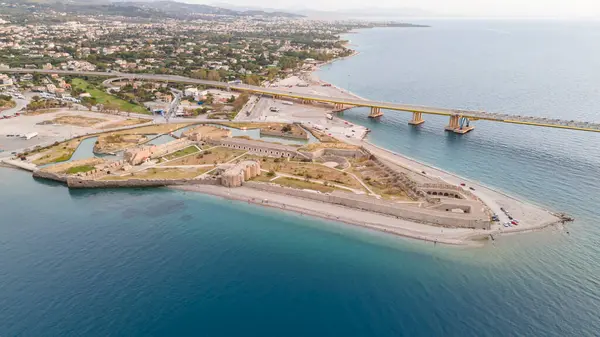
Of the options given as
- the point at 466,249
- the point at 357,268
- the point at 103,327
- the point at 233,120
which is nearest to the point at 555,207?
the point at 466,249

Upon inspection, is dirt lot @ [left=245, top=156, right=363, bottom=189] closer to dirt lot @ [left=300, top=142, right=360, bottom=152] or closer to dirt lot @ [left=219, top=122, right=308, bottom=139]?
dirt lot @ [left=300, top=142, right=360, bottom=152]

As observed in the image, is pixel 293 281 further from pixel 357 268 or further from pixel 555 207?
pixel 555 207

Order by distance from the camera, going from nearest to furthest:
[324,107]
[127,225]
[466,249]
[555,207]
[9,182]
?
[466,249], [127,225], [555,207], [9,182], [324,107]

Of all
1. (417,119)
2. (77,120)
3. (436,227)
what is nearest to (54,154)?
(77,120)

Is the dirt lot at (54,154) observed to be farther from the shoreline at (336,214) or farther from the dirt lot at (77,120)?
the shoreline at (336,214)

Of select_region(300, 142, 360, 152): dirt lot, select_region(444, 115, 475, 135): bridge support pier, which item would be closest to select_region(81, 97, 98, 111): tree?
select_region(300, 142, 360, 152): dirt lot

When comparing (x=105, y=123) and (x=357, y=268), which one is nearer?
(x=357, y=268)

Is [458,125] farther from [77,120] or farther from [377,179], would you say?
[77,120]
